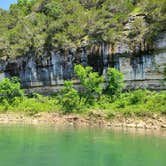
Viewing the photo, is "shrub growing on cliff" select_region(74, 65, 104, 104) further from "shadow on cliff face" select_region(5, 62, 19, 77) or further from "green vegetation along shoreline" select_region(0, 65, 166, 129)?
"shadow on cliff face" select_region(5, 62, 19, 77)

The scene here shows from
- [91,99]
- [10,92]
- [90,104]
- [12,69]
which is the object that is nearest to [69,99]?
[90,104]

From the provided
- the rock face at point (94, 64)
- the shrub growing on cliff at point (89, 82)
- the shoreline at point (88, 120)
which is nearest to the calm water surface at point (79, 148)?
the shoreline at point (88, 120)

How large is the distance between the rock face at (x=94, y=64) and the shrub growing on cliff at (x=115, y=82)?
130 centimetres

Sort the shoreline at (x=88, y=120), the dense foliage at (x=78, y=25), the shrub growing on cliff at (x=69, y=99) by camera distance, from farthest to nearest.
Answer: the dense foliage at (x=78, y=25), the shrub growing on cliff at (x=69, y=99), the shoreline at (x=88, y=120)

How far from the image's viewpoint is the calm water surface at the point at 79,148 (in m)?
21.8

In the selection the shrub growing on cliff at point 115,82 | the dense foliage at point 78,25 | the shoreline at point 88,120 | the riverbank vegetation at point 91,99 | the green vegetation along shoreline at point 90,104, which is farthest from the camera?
Answer: the dense foliage at point 78,25

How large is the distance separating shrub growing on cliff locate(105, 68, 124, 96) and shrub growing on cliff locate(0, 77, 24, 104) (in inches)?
495

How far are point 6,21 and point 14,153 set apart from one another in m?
46.0

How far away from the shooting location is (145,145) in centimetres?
2709

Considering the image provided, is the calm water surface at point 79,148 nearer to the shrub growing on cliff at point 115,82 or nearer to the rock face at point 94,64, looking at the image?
the shrub growing on cliff at point 115,82

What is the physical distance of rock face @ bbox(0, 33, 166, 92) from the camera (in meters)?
43.5

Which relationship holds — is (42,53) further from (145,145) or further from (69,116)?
(145,145)

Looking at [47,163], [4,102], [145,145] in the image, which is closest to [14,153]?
[47,163]

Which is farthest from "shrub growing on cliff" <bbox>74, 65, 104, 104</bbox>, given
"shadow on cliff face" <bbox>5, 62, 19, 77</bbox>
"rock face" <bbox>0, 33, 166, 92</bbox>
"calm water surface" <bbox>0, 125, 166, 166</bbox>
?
"shadow on cliff face" <bbox>5, 62, 19, 77</bbox>
